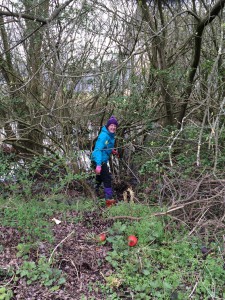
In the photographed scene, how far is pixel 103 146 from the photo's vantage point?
5.54 metres

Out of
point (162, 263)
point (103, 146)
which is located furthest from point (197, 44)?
point (162, 263)

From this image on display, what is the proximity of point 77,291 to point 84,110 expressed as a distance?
14.2ft

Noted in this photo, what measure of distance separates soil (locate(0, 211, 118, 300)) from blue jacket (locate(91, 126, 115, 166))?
154 centimetres

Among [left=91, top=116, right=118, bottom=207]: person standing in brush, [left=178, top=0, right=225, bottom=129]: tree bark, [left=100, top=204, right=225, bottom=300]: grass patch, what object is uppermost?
[left=178, top=0, right=225, bottom=129]: tree bark

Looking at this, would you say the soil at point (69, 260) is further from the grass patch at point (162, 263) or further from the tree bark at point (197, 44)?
the tree bark at point (197, 44)

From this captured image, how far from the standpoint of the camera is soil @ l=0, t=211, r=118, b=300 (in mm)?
2903

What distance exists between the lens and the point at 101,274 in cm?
326

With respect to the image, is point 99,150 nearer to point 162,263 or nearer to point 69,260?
point 69,260

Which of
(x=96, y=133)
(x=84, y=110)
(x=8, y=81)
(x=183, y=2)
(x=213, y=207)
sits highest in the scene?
(x=183, y=2)

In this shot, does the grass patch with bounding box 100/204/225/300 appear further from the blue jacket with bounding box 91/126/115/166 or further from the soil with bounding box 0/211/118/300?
the blue jacket with bounding box 91/126/115/166

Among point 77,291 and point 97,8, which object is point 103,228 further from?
point 97,8

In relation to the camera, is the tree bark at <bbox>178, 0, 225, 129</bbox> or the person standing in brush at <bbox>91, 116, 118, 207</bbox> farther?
the person standing in brush at <bbox>91, 116, 118, 207</bbox>

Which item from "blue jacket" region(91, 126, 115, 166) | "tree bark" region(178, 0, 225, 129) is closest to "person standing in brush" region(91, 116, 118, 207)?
"blue jacket" region(91, 126, 115, 166)

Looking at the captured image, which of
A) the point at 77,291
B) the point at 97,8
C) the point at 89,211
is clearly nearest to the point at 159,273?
the point at 77,291
